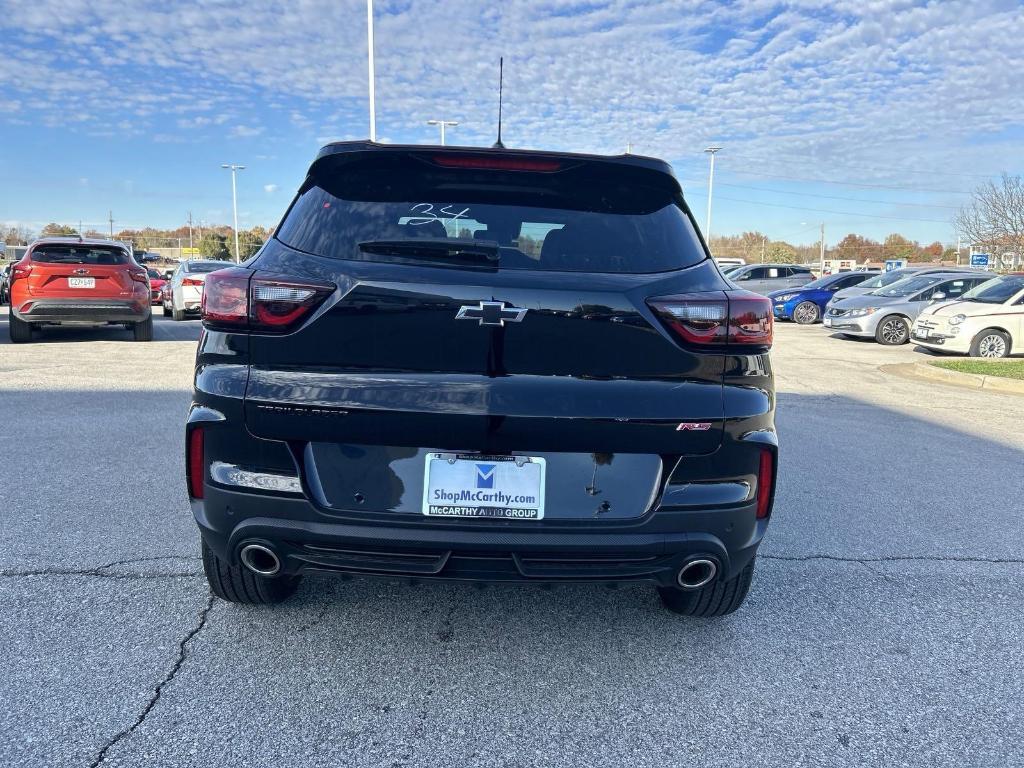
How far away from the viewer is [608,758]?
2.21m

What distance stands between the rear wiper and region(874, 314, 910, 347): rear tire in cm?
1633

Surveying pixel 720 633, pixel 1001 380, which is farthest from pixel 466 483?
pixel 1001 380

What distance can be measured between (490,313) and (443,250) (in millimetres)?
288

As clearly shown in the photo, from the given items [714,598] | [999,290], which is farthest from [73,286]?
[999,290]

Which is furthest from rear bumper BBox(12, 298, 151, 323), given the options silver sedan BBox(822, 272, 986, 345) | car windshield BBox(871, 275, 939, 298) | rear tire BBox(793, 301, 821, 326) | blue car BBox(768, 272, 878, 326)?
rear tire BBox(793, 301, 821, 326)

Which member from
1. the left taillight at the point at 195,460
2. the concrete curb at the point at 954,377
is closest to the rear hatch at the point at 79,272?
the left taillight at the point at 195,460

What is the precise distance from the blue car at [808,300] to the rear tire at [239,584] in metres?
21.2

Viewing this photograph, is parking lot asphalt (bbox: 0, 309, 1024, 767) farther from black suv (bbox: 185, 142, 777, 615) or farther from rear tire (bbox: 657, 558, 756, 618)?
black suv (bbox: 185, 142, 777, 615)

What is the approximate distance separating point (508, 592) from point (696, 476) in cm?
125

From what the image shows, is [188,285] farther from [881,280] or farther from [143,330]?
[881,280]

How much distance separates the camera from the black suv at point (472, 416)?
2320 mm

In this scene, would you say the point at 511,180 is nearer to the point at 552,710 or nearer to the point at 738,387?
the point at 738,387

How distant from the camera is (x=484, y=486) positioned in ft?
7.66

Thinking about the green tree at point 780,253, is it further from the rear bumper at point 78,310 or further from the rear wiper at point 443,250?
the rear wiper at point 443,250
